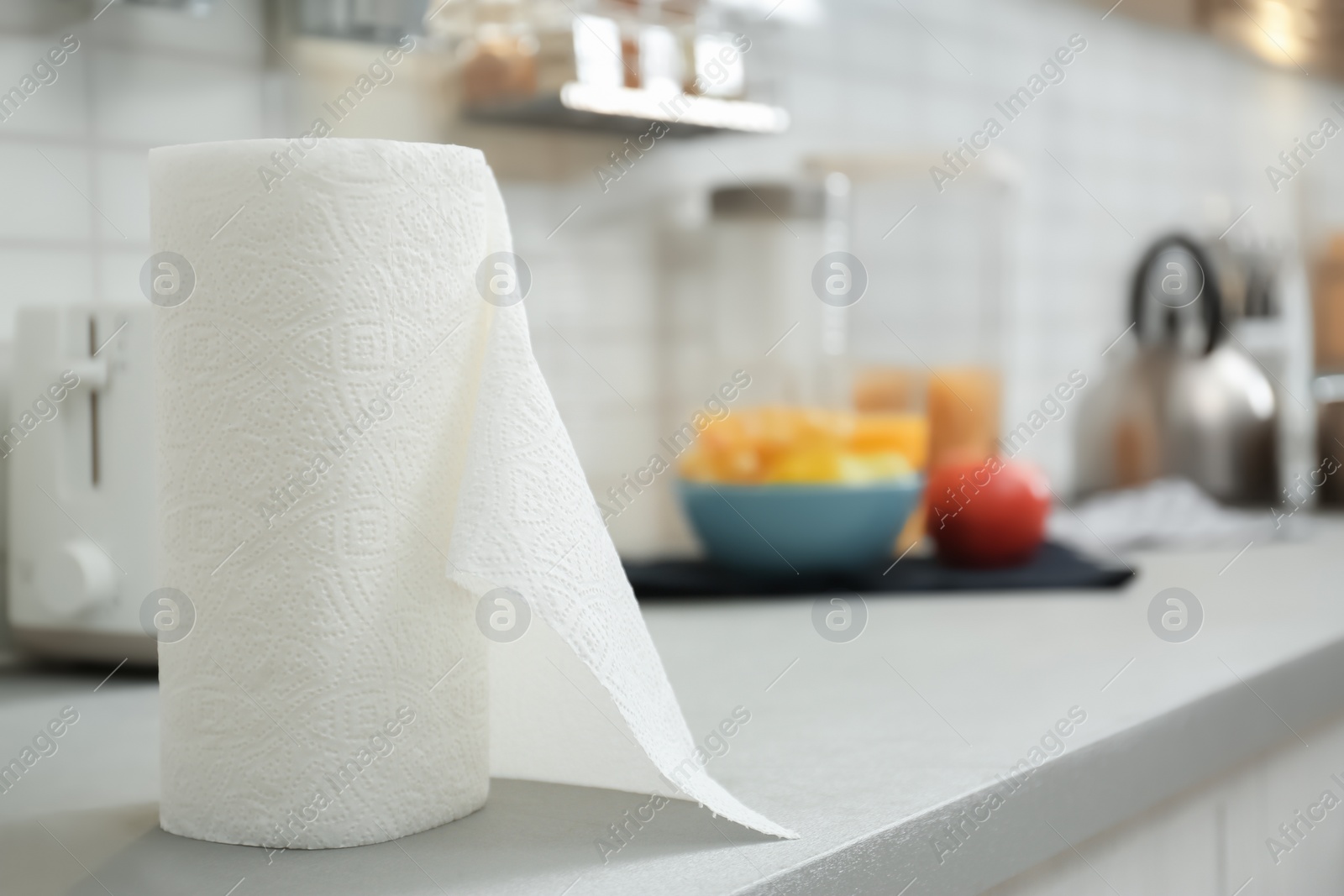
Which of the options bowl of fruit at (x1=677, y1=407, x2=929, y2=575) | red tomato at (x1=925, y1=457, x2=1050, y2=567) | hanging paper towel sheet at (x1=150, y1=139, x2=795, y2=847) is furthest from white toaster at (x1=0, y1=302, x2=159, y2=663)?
red tomato at (x1=925, y1=457, x2=1050, y2=567)

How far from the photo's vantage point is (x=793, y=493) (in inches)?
42.4

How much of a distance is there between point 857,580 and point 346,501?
728mm

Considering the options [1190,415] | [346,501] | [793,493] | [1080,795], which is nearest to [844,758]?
[1080,795]

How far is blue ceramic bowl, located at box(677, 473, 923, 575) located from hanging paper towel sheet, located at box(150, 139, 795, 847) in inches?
23.7

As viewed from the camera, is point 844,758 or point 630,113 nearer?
point 844,758

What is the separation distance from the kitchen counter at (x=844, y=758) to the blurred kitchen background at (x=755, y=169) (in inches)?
12.1

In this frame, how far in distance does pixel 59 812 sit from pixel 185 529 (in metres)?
0.15

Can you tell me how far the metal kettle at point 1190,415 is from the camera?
1.51 m

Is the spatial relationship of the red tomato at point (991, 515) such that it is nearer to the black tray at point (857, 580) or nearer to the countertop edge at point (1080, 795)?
the black tray at point (857, 580)

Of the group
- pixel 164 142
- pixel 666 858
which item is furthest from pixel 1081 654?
pixel 164 142

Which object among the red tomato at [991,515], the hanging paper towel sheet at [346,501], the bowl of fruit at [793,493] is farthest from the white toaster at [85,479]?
the red tomato at [991,515]

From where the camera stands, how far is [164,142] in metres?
0.93

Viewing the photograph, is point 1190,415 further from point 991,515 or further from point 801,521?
point 801,521

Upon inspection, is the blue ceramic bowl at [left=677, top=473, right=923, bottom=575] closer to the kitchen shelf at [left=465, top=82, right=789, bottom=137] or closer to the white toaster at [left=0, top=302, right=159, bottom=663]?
the kitchen shelf at [left=465, top=82, right=789, bottom=137]
